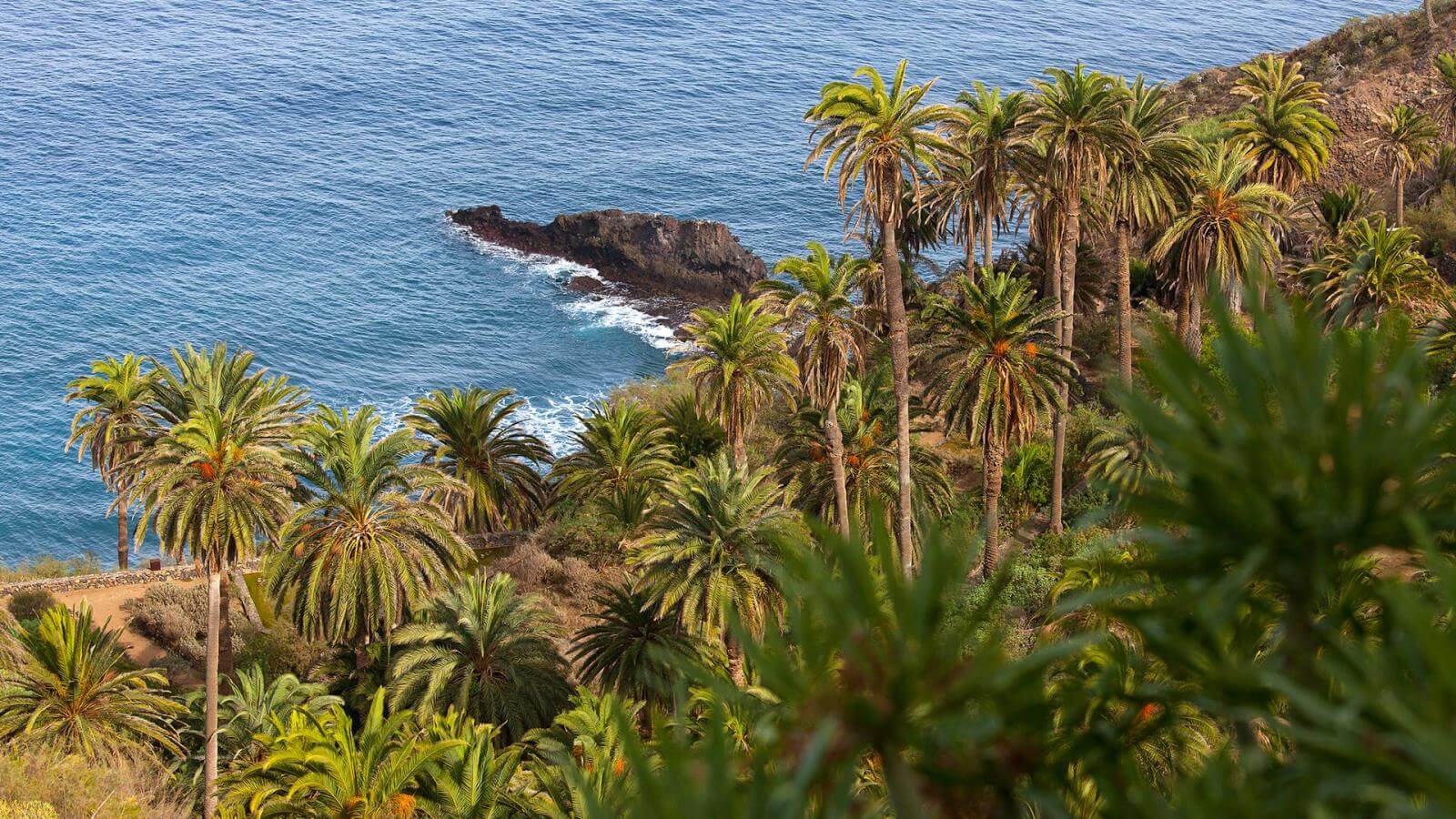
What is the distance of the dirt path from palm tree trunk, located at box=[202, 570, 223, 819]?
12.7m

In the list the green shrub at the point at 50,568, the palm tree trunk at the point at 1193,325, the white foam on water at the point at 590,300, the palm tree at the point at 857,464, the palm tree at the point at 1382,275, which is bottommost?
the green shrub at the point at 50,568

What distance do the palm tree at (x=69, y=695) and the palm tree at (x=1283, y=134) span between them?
45.4 meters

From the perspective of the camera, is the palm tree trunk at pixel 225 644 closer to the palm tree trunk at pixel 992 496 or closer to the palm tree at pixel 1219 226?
the palm tree trunk at pixel 992 496

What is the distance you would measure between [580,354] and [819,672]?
7905 cm

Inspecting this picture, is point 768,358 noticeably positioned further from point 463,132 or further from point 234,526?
point 463,132

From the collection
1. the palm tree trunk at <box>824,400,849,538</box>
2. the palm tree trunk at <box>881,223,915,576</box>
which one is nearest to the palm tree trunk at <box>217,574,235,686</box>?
the palm tree trunk at <box>824,400,849,538</box>

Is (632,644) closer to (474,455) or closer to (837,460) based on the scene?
(837,460)

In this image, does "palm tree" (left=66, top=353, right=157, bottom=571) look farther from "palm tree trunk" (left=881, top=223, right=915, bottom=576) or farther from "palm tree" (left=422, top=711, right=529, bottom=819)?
"palm tree trunk" (left=881, top=223, right=915, bottom=576)

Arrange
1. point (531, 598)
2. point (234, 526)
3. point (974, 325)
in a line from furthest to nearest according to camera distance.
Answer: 1. point (974, 325)
2. point (531, 598)
3. point (234, 526)

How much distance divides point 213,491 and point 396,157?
8606cm

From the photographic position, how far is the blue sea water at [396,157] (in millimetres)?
86875

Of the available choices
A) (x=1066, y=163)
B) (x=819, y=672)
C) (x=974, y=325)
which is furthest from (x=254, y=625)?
(x=819, y=672)

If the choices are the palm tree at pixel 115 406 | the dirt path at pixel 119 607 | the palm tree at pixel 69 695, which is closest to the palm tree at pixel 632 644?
the palm tree at pixel 69 695

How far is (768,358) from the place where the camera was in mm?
41625
